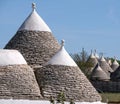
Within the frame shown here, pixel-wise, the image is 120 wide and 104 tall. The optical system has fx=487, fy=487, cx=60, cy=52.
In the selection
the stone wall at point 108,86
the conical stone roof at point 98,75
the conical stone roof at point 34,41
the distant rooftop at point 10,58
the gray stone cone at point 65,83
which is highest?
the conical stone roof at point 34,41

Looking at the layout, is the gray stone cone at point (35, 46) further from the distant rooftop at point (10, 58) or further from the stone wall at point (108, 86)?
the stone wall at point (108, 86)

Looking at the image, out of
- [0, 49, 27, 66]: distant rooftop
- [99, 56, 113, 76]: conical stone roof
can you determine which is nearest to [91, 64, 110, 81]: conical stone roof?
[99, 56, 113, 76]: conical stone roof

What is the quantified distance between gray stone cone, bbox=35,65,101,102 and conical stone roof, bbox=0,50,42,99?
0.40 m

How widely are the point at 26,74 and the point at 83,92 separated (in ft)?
7.91

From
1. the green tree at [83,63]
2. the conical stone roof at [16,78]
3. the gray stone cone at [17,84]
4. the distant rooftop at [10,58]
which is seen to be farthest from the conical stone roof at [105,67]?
the gray stone cone at [17,84]

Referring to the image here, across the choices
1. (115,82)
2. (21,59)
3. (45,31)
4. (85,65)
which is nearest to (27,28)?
(45,31)

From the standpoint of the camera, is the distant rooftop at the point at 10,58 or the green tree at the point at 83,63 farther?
the green tree at the point at 83,63

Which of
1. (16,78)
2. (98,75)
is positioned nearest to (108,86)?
(98,75)

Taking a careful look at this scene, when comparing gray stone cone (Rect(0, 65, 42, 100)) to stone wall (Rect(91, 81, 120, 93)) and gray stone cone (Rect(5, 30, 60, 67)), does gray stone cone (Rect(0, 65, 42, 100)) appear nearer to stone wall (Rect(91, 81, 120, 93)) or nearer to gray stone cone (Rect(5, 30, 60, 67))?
gray stone cone (Rect(5, 30, 60, 67))

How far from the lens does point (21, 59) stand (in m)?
19.9

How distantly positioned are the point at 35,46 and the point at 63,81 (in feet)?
8.36

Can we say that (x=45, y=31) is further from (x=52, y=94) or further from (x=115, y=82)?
(x=115, y=82)

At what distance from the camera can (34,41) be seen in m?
21.3

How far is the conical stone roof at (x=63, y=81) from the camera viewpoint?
19344 mm
